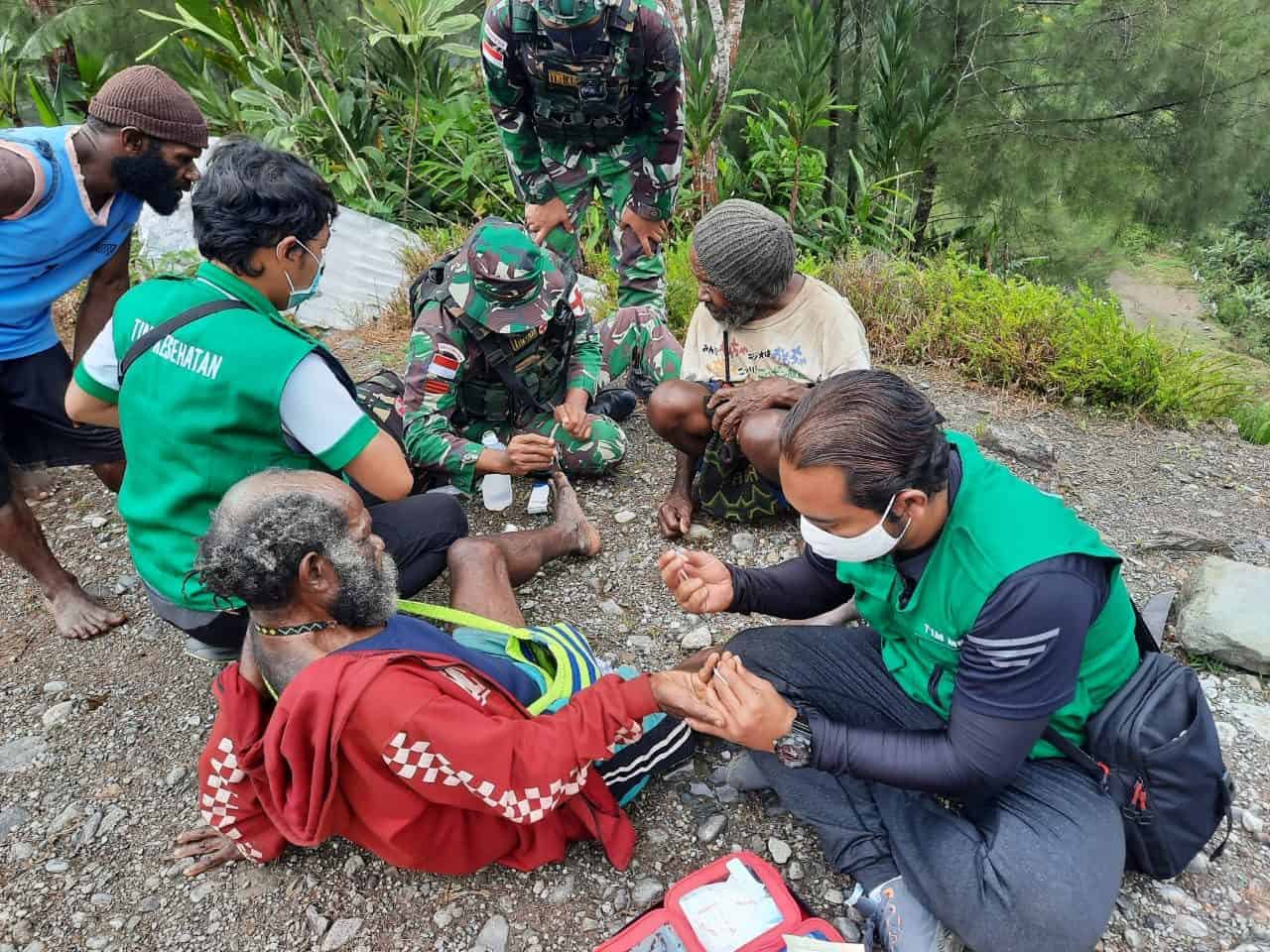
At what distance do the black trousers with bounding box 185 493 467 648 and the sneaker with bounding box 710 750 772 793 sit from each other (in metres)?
1.14

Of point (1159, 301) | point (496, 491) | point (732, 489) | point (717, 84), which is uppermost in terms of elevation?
point (717, 84)

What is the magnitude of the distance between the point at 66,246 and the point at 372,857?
229cm

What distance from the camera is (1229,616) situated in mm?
2582

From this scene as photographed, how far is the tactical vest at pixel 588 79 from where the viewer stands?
379 centimetres

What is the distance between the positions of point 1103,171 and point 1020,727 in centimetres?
958

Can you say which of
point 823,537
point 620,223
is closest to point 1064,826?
point 823,537

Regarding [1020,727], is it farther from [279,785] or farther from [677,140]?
[677,140]

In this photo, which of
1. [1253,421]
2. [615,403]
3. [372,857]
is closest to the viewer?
[372,857]

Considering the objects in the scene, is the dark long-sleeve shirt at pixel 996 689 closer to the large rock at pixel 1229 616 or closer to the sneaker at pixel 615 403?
the large rock at pixel 1229 616

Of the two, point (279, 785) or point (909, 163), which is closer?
point (279, 785)

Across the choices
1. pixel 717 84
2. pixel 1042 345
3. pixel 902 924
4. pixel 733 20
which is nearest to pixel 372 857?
pixel 902 924

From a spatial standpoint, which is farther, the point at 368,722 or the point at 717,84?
the point at 717,84

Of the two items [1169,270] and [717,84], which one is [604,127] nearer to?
[717,84]

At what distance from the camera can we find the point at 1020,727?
160 cm
